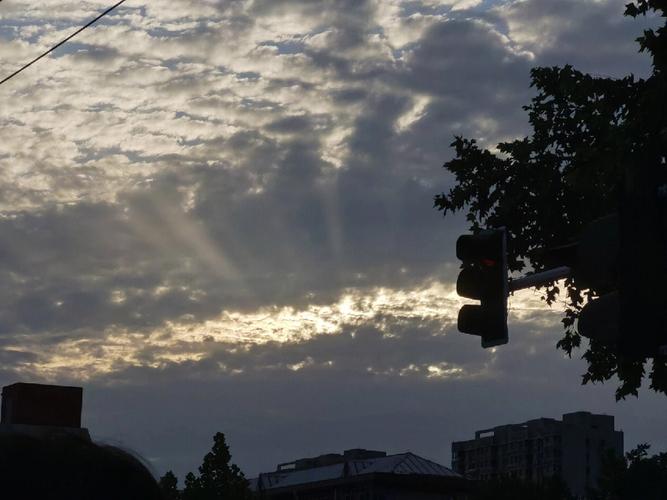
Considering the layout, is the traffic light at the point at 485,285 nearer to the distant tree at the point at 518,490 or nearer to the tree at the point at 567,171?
the tree at the point at 567,171

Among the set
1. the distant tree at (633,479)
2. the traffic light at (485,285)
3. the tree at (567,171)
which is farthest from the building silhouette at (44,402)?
the distant tree at (633,479)

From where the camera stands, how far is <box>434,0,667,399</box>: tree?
68.2 ft

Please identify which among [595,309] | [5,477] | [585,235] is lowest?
[5,477]

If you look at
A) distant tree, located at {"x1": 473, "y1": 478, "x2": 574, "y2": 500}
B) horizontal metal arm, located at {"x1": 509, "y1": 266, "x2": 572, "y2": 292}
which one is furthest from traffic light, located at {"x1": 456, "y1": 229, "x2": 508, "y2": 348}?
distant tree, located at {"x1": 473, "y1": 478, "x2": 574, "y2": 500}

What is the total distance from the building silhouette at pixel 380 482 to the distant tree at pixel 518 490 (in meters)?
10.3

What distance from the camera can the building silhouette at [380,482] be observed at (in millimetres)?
106062

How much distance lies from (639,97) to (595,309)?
13.2 meters

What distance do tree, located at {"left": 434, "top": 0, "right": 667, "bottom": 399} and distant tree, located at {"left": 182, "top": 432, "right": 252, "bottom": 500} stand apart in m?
36.3

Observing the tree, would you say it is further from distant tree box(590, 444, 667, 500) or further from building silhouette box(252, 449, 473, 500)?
building silhouette box(252, 449, 473, 500)

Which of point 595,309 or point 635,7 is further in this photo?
point 635,7

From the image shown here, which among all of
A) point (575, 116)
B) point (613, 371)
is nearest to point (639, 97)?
point (575, 116)

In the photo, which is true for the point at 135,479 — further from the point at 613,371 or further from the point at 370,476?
the point at 370,476

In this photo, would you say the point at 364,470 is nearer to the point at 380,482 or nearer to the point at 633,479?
the point at 380,482

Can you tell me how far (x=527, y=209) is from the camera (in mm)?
22812
